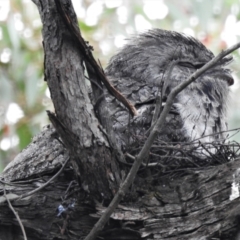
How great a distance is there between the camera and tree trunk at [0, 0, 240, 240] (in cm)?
267

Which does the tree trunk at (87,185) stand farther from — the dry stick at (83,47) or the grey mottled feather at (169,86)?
the grey mottled feather at (169,86)

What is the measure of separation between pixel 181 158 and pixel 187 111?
21.6 inches

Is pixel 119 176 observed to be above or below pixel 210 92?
below

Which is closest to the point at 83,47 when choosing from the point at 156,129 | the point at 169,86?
the point at 156,129

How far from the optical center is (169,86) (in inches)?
149

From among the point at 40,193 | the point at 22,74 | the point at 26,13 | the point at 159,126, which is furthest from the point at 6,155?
the point at 159,126

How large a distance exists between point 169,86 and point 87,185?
116 cm

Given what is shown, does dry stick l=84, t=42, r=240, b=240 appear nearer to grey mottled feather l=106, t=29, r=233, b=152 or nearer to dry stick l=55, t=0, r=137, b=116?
dry stick l=55, t=0, r=137, b=116

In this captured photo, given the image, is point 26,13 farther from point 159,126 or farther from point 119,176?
point 159,126

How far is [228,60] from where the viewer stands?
162 inches

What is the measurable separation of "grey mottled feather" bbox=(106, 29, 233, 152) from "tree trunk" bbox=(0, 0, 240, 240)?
0.93 feet

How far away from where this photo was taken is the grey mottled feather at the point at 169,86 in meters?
3.30

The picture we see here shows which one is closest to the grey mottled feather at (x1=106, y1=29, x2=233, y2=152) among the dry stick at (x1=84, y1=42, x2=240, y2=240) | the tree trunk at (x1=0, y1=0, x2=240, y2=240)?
the tree trunk at (x1=0, y1=0, x2=240, y2=240)

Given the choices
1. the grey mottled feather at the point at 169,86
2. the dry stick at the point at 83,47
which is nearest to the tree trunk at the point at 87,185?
the dry stick at the point at 83,47
